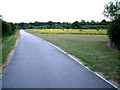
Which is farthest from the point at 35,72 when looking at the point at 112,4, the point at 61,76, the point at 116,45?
the point at 112,4

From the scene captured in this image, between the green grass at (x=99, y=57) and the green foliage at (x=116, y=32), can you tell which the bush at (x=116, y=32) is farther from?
the green grass at (x=99, y=57)

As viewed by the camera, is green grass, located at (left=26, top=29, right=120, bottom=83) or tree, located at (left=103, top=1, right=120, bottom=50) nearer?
green grass, located at (left=26, top=29, right=120, bottom=83)

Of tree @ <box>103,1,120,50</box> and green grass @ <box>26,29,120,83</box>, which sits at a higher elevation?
tree @ <box>103,1,120,50</box>

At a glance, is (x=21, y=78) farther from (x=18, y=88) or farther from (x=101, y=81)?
(x=101, y=81)

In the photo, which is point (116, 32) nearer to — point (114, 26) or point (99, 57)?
point (114, 26)

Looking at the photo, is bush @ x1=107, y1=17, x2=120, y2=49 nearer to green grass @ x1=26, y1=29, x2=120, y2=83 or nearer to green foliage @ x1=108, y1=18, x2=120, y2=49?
green foliage @ x1=108, y1=18, x2=120, y2=49

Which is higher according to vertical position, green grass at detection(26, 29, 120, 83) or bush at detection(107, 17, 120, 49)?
bush at detection(107, 17, 120, 49)

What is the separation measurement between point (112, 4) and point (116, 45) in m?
5.86

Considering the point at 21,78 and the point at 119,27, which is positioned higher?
the point at 119,27

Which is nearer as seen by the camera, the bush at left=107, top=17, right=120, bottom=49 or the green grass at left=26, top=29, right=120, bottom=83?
the green grass at left=26, top=29, right=120, bottom=83

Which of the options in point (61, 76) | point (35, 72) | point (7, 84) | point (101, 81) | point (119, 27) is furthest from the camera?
point (119, 27)

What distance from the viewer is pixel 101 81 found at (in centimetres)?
421

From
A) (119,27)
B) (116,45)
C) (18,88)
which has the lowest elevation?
(18,88)

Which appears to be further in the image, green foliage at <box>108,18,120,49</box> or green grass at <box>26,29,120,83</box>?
green foliage at <box>108,18,120,49</box>
